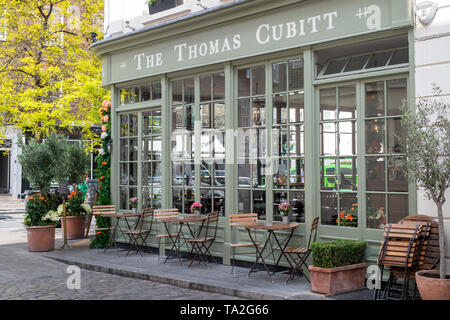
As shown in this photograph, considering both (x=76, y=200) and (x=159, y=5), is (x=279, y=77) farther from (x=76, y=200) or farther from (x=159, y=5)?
(x=76, y=200)

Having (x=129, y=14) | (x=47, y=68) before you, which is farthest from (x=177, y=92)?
(x=47, y=68)

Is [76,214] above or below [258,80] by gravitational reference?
below

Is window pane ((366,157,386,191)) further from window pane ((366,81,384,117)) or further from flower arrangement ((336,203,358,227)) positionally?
window pane ((366,81,384,117))

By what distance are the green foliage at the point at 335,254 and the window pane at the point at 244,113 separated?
2901 millimetres

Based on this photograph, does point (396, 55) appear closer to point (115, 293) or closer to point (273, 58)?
point (273, 58)

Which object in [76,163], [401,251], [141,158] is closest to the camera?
[401,251]

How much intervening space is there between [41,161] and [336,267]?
7.46 meters

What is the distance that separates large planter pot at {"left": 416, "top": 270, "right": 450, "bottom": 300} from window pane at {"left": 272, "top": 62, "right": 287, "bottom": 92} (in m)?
3.86

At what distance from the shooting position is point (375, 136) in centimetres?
741

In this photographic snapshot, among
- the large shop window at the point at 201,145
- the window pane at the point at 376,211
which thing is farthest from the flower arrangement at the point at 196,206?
the window pane at the point at 376,211

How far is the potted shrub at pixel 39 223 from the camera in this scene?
11.6 m

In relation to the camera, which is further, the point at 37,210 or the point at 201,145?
the point at 37,210

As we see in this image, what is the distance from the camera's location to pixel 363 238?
749 cm
